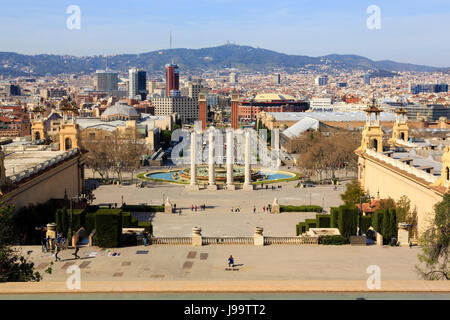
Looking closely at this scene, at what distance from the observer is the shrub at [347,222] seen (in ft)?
95.5

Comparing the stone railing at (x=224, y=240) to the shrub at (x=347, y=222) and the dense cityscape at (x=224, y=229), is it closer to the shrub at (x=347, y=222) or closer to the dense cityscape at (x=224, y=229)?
the dense cityscape at (x=224, y=229)

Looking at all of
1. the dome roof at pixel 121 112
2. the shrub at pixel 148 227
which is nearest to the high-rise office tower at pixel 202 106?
the dome roof at pixel 121 112

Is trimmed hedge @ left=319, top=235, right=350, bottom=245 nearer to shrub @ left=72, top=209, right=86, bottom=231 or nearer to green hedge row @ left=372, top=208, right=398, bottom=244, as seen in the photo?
green hedge row @ left=372, top=208, right=398, bottom=244

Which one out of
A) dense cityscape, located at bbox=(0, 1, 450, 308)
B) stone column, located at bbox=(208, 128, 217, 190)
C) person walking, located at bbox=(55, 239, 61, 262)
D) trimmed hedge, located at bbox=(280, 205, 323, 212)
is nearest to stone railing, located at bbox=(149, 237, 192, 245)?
dense cityscape, located at bbox=(0, 1, 450, 308)

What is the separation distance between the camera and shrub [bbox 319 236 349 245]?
2902 centimetres

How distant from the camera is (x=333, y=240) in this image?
2908cm

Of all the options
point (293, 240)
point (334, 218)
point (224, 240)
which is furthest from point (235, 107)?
point (224, 240)

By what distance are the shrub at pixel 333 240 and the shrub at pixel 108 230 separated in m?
10.4
